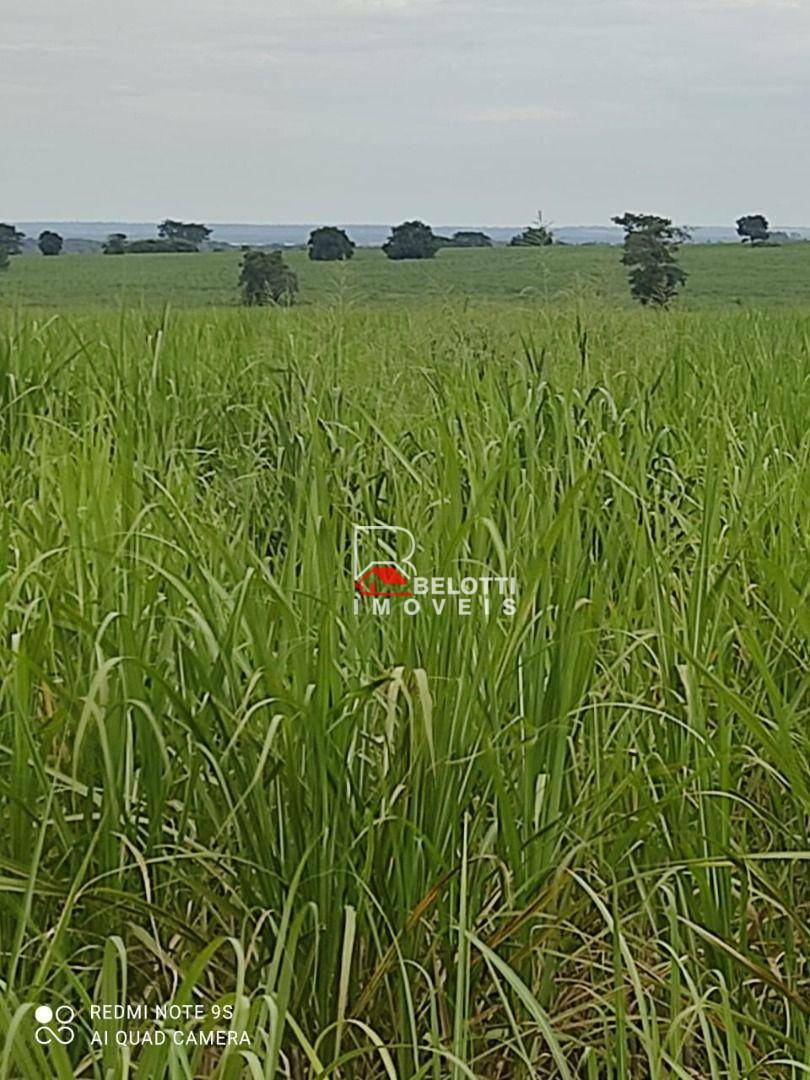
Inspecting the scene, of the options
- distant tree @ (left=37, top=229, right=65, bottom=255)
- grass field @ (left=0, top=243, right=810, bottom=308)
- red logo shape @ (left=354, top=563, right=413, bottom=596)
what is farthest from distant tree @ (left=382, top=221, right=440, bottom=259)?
red logo shape @ (left=354, top=563, right=413, bottom=596)

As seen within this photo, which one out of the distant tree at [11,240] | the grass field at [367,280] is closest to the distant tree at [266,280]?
the grass field at [367,280]

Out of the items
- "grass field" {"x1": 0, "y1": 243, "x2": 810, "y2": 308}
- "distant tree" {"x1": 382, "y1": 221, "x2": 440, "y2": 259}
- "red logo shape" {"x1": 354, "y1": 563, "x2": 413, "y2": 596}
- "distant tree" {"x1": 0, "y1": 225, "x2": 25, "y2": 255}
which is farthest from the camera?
"distant tree" {"x1": 382, "y1": 221, "x2": 440, "y2": 259}

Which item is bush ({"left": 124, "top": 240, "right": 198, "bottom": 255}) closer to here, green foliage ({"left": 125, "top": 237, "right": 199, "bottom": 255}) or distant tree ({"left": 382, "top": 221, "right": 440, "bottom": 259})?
green foliage ({"left": 125, "top": 237, "right": 199, "bottom": 255})

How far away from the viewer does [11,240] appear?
242 inches

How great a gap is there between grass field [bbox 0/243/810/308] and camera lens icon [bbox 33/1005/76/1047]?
69.9 inches

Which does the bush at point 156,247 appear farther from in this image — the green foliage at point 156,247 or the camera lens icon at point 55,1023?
the camera lens icon at point 55,1023

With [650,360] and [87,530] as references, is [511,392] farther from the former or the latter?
[87,530]

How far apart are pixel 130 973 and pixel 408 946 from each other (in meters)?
0.30

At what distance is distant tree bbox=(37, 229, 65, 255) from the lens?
21.9 ft

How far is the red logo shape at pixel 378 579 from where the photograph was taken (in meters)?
1.57

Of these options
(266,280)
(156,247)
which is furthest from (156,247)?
(266,280)

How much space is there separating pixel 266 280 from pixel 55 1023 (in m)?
4.05

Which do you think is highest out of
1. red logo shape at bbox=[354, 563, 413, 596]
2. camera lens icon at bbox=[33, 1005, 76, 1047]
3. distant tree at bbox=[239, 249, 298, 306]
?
distant tree at bbox=[239, 249, 298, 306]

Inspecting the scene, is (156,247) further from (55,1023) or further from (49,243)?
(55,1023)
